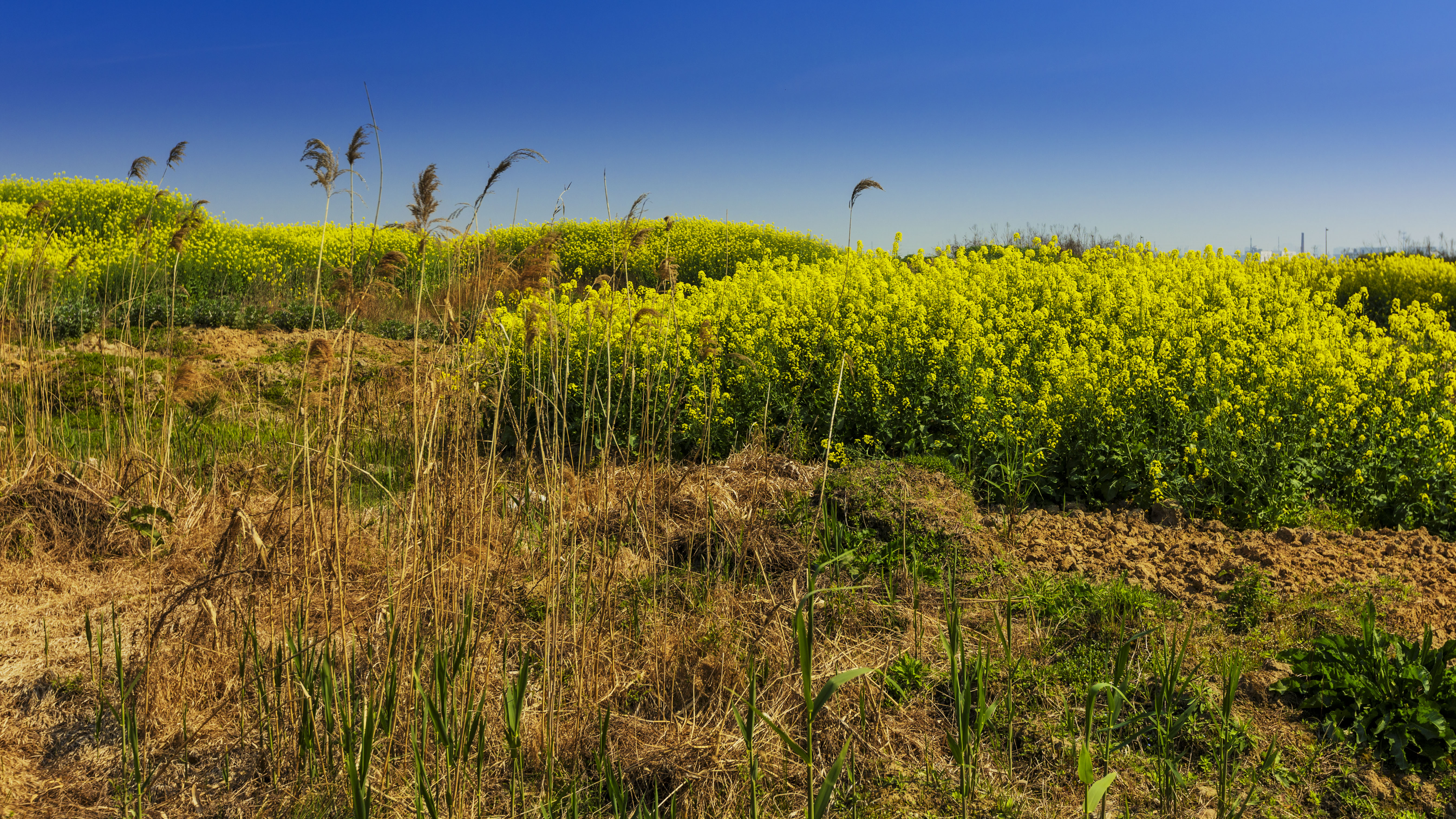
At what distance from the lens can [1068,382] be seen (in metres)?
4.89

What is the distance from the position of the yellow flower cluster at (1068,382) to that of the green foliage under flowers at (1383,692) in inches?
64.7

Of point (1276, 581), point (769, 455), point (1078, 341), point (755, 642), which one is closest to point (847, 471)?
point (769, 455)

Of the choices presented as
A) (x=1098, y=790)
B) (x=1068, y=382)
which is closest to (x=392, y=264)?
(x=1098, y=790)

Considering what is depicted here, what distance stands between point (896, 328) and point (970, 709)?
3.28 meters

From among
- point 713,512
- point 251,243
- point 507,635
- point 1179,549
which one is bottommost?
point 1179,549

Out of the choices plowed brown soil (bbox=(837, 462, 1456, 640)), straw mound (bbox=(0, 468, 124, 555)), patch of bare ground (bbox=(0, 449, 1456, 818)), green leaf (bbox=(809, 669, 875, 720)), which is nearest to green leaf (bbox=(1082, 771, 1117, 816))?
green leaf (bbox=(809, 669, 875, 720))

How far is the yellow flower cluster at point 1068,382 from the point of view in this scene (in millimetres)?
4523

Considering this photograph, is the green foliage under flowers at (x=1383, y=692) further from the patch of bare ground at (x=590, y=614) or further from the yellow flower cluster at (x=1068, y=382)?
the yellow flower cluster at (x=1068, y=382)

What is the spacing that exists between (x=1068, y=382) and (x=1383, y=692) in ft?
8.15

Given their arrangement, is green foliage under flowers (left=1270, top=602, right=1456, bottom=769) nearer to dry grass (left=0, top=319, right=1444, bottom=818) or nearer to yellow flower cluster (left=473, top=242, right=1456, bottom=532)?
dry grass (left=0, top=319, right=1444, bottom=818)

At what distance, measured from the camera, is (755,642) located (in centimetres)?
284

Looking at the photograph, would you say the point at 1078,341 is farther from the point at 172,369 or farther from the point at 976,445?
the point at 172,369

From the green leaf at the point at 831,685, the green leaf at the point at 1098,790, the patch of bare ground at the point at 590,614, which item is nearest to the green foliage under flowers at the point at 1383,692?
the patch of bare ground at the point at 590,614

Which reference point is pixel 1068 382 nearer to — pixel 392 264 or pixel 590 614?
pixel 590 614
